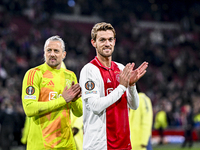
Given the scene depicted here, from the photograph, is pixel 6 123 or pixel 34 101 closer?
pixel 34 101

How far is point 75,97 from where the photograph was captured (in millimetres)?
4074

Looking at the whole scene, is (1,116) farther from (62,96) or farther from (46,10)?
(46,10)

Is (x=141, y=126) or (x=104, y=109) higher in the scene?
(x=104, y=109)

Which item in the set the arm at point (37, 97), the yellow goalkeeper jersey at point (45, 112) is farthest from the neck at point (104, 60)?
the yellow goalkeeper jersey at point (45, 112)

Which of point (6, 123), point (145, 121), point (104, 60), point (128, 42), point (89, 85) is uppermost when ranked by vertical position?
point (128, 42)

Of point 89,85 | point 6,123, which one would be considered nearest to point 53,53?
point 89,85

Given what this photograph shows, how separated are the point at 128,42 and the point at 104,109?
A: 21.2 metres

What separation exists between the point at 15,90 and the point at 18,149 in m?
2.81

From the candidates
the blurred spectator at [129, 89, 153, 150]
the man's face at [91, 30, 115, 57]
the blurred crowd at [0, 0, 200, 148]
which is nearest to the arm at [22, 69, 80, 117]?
the man's face at [91, 30, 115, 57]

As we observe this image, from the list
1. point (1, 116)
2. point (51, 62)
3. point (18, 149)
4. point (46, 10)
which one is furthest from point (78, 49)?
point (51, 62)

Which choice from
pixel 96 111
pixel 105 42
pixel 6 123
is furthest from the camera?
pixel 6 123

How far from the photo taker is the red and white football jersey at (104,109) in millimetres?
3297

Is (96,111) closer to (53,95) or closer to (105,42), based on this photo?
(105,42)

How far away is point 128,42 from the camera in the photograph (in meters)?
24.3
